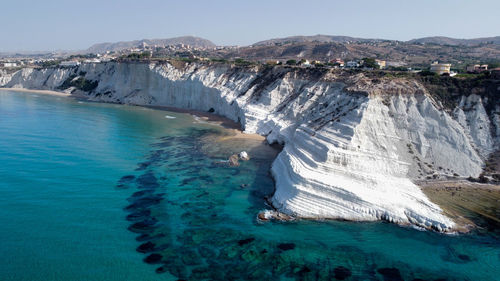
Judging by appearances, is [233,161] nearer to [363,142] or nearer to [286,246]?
[363,142]

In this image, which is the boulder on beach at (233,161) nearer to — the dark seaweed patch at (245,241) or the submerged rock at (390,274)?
the dark seaweed patch at (245,241)

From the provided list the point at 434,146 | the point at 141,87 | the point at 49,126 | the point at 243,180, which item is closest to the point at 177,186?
the point at 243,180

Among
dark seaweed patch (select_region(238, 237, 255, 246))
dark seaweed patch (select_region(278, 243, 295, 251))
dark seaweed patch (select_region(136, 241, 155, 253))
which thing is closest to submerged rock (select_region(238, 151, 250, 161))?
dark seaweed patch (select_region(238, 237, 255, 246))

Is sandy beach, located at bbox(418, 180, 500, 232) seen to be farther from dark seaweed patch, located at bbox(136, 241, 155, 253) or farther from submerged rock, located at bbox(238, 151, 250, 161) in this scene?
dark seaweed patch, located at bbox(136, 241, 155, 253)

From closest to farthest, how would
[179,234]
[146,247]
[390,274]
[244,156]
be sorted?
[390,274] → [146,247] → [179,234] → [244,156]

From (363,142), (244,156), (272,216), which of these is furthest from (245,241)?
(244,156)

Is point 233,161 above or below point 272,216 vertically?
above

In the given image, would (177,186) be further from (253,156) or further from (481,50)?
(481,50)
